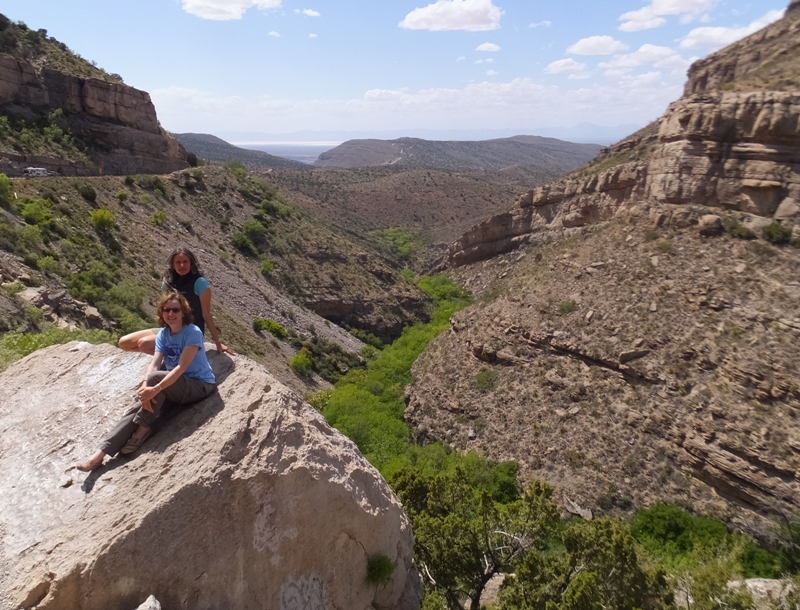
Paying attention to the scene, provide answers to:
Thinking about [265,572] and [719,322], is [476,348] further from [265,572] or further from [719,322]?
[265,572]

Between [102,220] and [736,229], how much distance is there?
32083 millimetres

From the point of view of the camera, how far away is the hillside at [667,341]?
18219 mm

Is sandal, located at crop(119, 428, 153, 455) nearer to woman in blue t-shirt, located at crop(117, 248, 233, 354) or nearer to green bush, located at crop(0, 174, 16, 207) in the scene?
woman in blue t-shirt, located at crop(117, 248, 233, 354)

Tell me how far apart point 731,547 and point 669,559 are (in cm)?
179

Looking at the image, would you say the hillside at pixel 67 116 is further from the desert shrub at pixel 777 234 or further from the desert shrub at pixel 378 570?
the desert shrub at pixel 777 234

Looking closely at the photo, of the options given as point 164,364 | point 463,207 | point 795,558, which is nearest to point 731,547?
point 795,558

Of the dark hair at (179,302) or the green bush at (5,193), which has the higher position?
the dark hair at (179,302)

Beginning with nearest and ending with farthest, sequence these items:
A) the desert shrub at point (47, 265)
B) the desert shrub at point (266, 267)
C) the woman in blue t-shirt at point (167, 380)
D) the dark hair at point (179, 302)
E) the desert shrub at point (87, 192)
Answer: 1. the woman in blue t-shirt at point (167, 380)
2. the dark hair at point (179, 302)
3. the desert shrub at point (47, 265)
4. the desert shrub at point (87, 192)
5. the desert shrub at point (266, 267)

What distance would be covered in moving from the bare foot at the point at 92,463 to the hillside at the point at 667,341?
1782cm

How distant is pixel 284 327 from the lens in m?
33.2

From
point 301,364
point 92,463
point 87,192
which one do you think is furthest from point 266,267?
point 92,463

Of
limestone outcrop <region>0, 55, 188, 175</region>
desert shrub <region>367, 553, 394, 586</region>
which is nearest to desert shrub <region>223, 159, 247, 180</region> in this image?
limestone outcrop <region>0, 55, 188, 175</region>

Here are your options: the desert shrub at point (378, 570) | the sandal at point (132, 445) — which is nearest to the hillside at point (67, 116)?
the sandal at point (132, 445)

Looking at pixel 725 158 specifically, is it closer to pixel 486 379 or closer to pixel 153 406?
pixel 486 379
